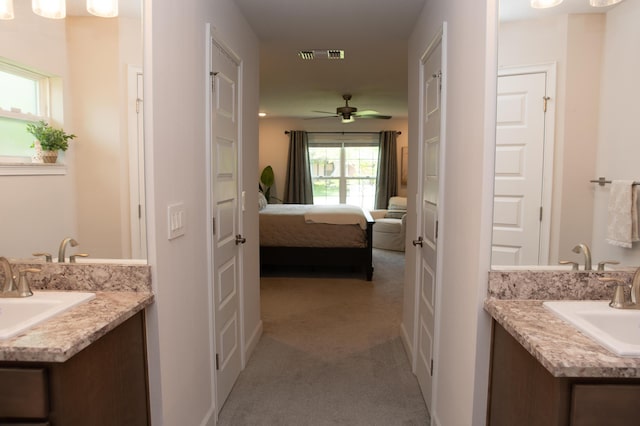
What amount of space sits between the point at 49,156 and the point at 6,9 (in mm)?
503

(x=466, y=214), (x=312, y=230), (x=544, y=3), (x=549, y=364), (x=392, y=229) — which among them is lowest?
(x=392, y=229)

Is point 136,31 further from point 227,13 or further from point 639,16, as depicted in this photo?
point 639,16

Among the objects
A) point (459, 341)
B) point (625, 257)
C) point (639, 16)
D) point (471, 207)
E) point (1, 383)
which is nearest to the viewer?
point (1, 383)

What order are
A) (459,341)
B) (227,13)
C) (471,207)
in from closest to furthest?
(471,207), (459,341), (227,13)

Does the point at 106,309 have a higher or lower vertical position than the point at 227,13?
lower

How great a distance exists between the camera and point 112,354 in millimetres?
1395

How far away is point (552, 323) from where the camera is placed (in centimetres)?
130

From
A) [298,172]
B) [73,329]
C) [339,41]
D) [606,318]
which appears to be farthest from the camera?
[298,172]

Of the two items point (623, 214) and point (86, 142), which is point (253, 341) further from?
point (623, 214)

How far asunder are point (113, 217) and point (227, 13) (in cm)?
153

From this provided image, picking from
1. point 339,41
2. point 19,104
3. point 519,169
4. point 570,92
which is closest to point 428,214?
point 519,169

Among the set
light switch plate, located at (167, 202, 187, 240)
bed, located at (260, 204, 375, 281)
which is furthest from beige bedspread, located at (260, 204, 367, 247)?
light switch plate, located at (167, 202, 187, 240)

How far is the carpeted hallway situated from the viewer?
243 centimetres

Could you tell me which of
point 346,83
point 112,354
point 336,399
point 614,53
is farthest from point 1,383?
point 346,83
